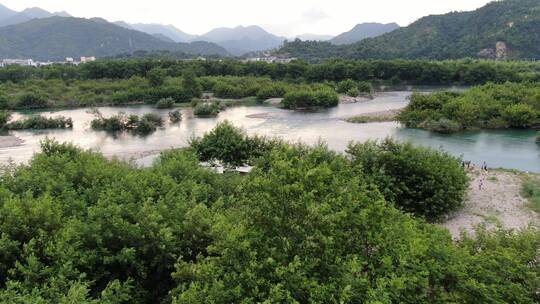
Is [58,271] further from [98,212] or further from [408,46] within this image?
[408,46]

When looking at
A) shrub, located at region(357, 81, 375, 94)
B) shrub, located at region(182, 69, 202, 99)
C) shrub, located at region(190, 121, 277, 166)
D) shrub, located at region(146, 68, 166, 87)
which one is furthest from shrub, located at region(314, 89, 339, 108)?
shrub, located at region(190, 121, 277, 166)

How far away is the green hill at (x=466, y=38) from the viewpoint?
98.5m

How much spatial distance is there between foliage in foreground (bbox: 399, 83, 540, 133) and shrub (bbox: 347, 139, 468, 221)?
22.0 m

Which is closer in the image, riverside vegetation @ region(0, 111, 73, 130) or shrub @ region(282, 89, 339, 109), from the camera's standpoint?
riverside vegetation @ region(0, 111, 73, 130)

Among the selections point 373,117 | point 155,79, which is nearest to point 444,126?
point 373,117

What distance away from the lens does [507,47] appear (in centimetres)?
9856

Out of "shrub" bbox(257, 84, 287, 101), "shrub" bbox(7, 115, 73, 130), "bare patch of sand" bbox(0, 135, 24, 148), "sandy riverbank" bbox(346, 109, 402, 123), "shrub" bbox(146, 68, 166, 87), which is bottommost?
"bare patch of sand" bbox(0, 135, 24, 148)

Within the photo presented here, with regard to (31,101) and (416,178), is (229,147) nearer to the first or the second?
(416,178)

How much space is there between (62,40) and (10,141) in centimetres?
16395

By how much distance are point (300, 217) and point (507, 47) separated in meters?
108

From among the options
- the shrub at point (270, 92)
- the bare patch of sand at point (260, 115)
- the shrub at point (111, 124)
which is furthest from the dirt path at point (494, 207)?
the shrub at point (270, 92)

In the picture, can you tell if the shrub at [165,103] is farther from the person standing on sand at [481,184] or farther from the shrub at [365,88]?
the person standing on sand at [481,184]

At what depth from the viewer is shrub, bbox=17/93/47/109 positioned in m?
54.5

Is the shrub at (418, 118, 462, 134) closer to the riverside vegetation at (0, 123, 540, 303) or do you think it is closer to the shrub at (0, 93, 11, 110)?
the riverside vegetation at (0, 123, 540, 303)
